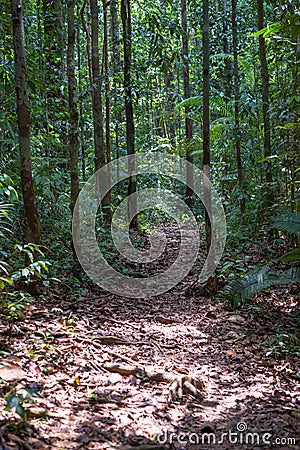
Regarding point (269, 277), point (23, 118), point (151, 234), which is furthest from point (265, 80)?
point (23, 118)

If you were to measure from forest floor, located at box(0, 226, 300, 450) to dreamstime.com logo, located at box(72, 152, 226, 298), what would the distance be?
98 centimetres

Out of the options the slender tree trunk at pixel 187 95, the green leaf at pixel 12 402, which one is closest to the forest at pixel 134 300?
the green leaf at pixel 12 402

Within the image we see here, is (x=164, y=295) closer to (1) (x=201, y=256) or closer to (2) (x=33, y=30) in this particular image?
(1) (x=201, y=256)

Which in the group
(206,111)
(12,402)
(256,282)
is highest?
(206,111)

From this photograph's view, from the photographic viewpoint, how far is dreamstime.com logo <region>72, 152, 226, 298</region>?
7.73m

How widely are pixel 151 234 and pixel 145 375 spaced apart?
8.13m

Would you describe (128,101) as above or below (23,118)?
above

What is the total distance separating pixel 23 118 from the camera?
5.55 m

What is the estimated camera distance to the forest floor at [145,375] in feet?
10.6

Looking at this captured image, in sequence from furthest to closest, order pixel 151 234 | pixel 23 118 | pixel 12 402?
pixel 151 234, pixel 23 118, pixel 12 402

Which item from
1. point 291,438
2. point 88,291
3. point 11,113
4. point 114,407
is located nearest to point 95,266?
point 88,291

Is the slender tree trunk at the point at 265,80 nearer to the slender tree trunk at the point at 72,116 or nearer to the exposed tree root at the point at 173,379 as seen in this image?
the slender tree trunk at the point at 72,116

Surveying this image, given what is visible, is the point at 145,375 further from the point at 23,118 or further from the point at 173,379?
the point at 23,118

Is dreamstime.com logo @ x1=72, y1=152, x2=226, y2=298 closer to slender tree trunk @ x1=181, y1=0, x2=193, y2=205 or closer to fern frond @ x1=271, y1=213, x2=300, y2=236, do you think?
slender tree trunk @ x1=181, y1=0, x2=193, y2=205
